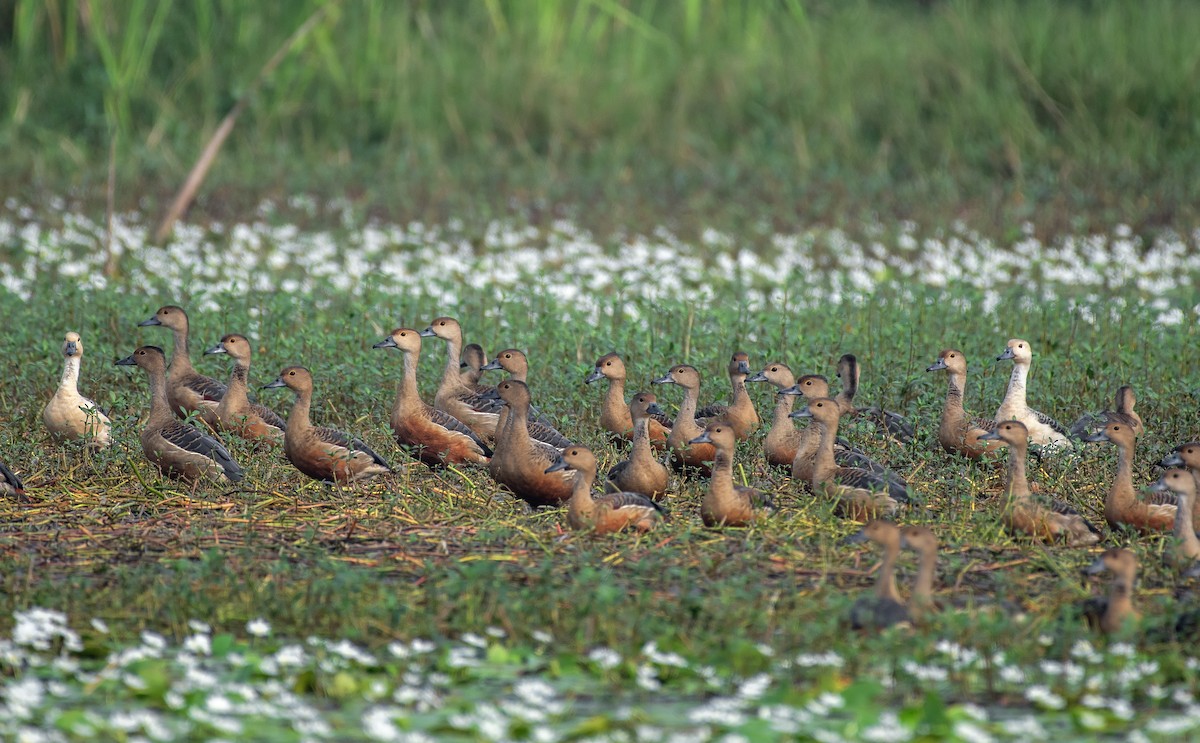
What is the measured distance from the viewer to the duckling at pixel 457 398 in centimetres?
937

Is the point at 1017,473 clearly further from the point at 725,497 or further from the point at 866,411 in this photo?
the point at 866,411

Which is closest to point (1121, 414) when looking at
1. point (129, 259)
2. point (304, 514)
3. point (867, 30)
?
point (304, 514)

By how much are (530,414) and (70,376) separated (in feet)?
7.79

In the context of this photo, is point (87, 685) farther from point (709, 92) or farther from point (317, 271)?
point (709, 92)

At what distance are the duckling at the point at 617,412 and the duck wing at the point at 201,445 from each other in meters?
2.03

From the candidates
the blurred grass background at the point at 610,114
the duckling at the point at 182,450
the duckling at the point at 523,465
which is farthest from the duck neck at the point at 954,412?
the blurred grass background at the point at 610,114

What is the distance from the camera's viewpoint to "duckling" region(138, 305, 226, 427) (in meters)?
9.45

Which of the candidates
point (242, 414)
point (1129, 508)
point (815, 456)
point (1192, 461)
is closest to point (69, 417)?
point (242, 414)

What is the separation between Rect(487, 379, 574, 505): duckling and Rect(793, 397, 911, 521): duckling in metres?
1.14

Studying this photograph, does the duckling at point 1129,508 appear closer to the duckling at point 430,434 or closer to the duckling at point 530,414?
the duckling at point 530,414

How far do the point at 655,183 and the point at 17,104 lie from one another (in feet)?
21.3

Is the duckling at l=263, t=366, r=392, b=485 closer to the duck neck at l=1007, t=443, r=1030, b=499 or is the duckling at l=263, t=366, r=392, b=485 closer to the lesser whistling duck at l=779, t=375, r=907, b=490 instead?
the lesser whistling duck at l=779, t=375, r=907, b=490

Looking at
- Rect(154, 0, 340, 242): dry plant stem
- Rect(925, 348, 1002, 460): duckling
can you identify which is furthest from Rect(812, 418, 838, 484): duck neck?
Rect(154, 0, 340, 242): dry plant stem

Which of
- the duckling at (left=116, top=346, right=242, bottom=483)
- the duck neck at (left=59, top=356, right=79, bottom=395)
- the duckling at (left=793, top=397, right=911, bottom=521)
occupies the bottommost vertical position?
the duckling at (left=116, top=346, right=242, bottom=483)
